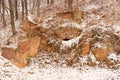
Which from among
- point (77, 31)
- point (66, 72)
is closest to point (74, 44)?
point (77, 31)

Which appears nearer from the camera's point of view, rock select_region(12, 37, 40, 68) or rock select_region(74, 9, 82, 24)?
rock select_region(12, 37, 40, 68)

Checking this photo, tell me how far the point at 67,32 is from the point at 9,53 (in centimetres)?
448

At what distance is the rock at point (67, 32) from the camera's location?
49.9 ft

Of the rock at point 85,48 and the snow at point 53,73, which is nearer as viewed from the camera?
the snow at point 53,73

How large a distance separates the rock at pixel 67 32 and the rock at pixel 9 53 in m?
3.47

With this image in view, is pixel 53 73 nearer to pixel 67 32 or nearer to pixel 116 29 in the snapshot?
pixel 67 32

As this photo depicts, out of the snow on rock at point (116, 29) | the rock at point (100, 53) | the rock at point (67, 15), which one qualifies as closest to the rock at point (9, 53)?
the rock at point (67, 15)

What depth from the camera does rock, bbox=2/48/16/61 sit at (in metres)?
14.5

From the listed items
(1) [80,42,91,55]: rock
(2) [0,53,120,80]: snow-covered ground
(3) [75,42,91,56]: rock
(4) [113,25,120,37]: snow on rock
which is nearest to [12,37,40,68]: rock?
(2) [0,53,120,80]: snow-covered ground

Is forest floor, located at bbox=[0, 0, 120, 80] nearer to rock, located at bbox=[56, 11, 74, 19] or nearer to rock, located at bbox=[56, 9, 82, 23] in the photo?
rock, located at bbox=[56, 9, 82, 23]

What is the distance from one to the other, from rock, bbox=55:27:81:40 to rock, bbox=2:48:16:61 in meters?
3.47

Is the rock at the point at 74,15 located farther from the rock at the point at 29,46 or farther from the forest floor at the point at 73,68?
the rock at the point at 29,46

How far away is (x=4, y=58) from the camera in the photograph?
46.8ft

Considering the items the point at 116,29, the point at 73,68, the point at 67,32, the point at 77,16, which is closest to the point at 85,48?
the point at 73,68
